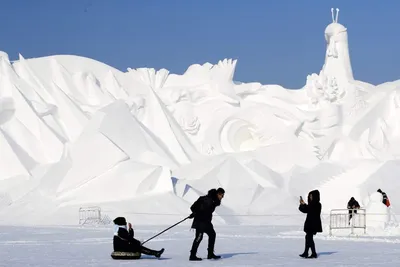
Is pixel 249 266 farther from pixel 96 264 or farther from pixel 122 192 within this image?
pixel 122 192

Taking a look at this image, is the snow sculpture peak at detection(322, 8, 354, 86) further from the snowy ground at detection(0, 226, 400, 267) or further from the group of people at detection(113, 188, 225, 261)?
the group of people at detection(113, 188, 225, 261)

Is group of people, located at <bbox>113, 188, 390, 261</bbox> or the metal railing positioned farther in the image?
the metal railing

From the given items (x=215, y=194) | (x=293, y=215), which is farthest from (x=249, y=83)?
(x=215, y=194)

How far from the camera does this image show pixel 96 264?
12.2 meters

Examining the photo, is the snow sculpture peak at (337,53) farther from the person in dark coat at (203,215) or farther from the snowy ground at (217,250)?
the person in dark coat at (203,215)

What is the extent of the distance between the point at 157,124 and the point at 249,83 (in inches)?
382

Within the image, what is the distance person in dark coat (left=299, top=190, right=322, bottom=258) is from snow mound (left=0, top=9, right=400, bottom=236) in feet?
63.2

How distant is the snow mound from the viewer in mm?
36094

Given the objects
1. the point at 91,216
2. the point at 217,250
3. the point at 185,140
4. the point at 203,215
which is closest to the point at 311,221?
the point at 203,215

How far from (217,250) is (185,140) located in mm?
32232

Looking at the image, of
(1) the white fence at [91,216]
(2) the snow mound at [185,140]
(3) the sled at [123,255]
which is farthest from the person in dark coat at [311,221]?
(2) the snow mound at [185,140]

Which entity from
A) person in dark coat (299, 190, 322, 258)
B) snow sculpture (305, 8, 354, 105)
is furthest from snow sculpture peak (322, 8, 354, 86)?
person in dark coat (299, 190, 322, 258)

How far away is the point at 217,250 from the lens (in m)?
15.5

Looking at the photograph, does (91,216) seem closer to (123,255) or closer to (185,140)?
(185,140)
